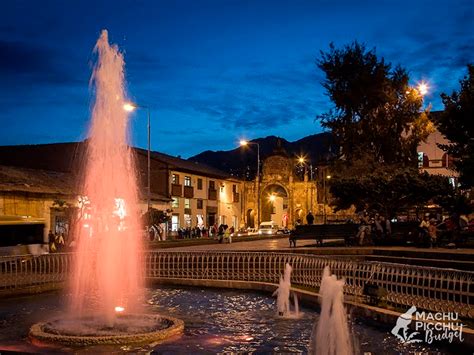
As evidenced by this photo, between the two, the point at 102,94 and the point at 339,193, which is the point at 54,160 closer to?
the point at 339,193

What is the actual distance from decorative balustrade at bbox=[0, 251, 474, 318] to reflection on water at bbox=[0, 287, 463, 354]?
1402 millimetres

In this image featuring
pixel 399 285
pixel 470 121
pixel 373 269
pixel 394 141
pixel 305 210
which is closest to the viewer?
pixel 399 285

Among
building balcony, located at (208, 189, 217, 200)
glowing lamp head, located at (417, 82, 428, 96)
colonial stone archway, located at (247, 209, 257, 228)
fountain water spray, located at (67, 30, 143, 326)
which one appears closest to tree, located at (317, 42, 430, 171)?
glowing lamp head, located at (417, 82, 428, 96)

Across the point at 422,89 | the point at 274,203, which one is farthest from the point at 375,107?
the point at 274,203

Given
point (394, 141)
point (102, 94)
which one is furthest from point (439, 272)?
point (394, 141)

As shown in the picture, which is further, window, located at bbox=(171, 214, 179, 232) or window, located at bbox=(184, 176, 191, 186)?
window, located at bbox=(184, 176, 191, 186)

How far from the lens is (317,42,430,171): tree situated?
37.0m

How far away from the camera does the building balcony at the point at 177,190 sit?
204ft

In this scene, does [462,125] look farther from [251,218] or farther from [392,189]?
[251,218]

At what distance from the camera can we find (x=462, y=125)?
23875 mm

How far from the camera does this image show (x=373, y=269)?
1483 cm

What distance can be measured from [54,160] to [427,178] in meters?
42.3

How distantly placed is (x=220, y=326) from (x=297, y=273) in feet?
19.3

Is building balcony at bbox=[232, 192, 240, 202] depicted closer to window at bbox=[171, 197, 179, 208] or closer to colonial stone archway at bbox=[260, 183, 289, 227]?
colonial stone archway at bbox=[260, 183, 289, 227]
